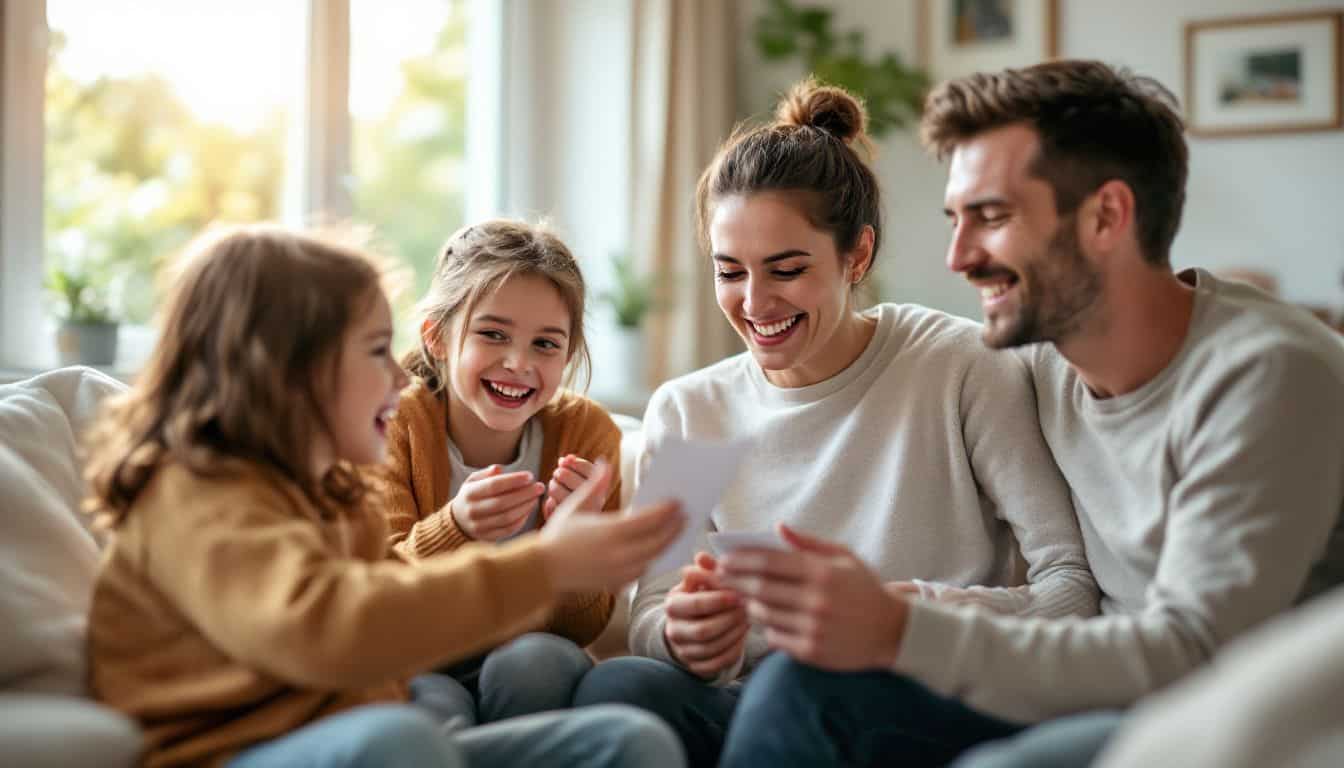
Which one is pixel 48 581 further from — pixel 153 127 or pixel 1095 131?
pixel 153 127

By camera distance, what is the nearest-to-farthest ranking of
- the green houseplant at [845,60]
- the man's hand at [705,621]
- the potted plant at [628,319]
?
the man's hand at [705,621] < the potted plant at [628,319] < the green houseplant at [845,60]

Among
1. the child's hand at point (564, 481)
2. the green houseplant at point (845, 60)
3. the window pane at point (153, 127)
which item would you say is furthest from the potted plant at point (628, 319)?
the child's hand at point (564, 481)

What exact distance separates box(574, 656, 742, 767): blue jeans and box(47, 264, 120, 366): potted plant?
5.67 feet

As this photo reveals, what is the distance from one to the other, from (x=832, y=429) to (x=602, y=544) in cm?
76

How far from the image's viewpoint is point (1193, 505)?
150 cm

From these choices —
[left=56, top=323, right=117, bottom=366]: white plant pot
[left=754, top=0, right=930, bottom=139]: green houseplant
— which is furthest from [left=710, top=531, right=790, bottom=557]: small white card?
[left=754, top=0, right=930, bottom=139]: green houseplant

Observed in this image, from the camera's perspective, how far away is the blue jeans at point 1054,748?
125 cm

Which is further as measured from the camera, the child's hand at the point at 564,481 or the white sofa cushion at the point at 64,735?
the child's hand at the point at 564,481

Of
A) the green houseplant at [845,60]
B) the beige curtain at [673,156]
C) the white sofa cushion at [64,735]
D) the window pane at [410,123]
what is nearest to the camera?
the white sofa cushion at [64,735]

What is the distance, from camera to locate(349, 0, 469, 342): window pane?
383 cm

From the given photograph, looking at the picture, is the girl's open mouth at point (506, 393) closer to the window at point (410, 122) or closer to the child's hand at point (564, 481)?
the child's hand at point (564, 481)

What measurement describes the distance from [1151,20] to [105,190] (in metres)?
3.44

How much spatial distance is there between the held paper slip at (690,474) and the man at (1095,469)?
0.09 m

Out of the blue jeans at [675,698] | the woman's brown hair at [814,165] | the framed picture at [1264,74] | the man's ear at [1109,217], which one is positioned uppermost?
the framed picture at [1264,74]
